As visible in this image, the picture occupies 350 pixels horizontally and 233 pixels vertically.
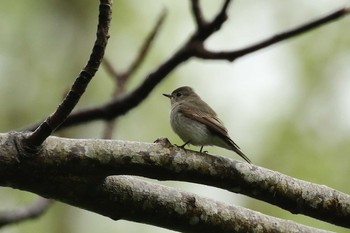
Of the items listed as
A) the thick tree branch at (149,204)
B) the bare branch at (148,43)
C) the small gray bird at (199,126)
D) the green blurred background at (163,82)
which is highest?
the green blurred background at (163,82)

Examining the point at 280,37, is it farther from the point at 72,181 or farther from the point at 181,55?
the point at 72,181

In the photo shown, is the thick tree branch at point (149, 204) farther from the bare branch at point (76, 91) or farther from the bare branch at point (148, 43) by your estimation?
the bare branch at point (148, 43)

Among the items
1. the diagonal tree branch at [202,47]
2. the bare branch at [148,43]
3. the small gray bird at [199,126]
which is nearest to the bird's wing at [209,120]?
the small gray bird at [199,126]

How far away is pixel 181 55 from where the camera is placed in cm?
412

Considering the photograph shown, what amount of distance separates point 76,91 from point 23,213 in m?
2.17

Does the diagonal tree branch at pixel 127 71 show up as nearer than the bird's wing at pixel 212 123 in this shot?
No

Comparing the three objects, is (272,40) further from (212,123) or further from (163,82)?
(163,82)

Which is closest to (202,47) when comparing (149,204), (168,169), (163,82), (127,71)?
(168,169)

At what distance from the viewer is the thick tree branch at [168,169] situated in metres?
3.39

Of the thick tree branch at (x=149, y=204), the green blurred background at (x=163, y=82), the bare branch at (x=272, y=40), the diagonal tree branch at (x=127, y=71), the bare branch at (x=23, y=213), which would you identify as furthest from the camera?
the green blurred background at (x=163, y=82)

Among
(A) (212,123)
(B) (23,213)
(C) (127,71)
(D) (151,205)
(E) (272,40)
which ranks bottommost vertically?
(D) (151,205)

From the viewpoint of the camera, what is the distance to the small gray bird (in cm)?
511

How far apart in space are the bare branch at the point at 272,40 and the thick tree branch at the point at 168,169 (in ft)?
2.14

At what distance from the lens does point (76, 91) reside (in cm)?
326
